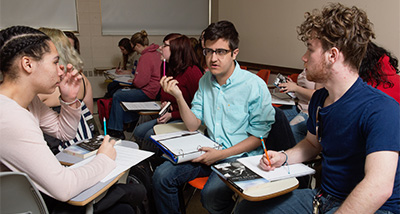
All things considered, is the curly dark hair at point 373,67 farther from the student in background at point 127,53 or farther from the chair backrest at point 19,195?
the student in background at point 127,53

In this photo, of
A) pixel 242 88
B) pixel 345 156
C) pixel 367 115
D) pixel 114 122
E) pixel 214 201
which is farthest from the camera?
pixel 114 122

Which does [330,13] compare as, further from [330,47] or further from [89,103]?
[89,103]

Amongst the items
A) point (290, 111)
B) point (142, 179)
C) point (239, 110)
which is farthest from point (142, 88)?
point (239, 110)

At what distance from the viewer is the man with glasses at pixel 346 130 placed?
3.34 feet

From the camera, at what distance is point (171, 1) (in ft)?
19.4

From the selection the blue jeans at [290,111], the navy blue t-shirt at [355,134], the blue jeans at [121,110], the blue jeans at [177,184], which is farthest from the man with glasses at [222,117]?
the blue jeans at [121,110]

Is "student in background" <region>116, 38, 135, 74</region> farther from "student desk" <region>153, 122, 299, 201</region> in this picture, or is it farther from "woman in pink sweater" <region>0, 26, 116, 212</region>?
"student desk" <region>153, 122, 299, 201</region>

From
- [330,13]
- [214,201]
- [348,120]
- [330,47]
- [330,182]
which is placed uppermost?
[330,13]

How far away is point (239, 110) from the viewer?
72.5 inches

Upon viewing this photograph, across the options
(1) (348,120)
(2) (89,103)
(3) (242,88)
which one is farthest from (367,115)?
(2) (89,103)

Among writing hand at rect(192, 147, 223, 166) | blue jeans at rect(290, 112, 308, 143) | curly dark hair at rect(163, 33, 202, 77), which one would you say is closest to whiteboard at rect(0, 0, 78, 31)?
curly dark hair at rect(163, 33, 202, 77)

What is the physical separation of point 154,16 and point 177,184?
4.73 m

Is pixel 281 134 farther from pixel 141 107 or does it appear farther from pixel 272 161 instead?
pixel 141 107

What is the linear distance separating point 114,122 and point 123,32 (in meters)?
2.71
